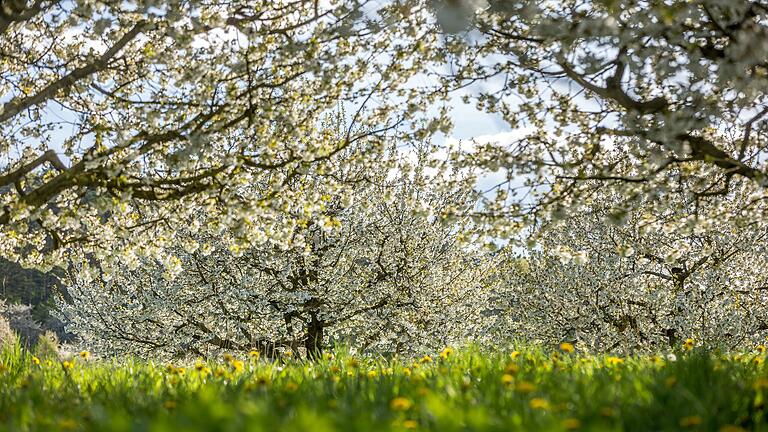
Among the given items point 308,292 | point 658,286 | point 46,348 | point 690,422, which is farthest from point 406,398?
point 46,348

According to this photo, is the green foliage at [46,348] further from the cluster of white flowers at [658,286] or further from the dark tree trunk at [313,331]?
the cluster of white flowers at [658,286]

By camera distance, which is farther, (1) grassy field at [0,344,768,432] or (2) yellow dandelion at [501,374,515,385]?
(2) yellow dandelion at [501,374,515,385]

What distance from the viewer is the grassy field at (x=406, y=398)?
222 centimetres

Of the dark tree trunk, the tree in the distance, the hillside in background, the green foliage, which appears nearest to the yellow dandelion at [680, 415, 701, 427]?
the green foliage

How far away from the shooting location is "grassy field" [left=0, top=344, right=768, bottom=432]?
7.29 ft

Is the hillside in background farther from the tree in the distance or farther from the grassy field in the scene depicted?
the grassy field

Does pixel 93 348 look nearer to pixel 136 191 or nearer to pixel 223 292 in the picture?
pixel 223 292

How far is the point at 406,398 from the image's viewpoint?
3156 mm

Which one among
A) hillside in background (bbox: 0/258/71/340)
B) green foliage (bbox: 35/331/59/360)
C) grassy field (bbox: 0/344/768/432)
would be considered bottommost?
grassy field (bbox: 0/344/768/432)

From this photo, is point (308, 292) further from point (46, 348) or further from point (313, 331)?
point (46, 348)

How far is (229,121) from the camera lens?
18.8ft

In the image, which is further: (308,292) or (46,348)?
(46,348)

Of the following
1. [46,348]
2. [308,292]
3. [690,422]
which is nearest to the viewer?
[690,422]

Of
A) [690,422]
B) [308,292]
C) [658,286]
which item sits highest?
[658,286]
